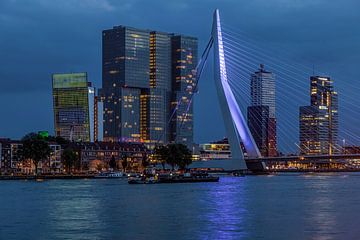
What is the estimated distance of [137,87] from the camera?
170 meters

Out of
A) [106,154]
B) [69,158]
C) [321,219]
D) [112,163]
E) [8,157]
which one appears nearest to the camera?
[321,219]

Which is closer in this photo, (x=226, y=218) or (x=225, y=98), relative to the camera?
(x=226, y=218)

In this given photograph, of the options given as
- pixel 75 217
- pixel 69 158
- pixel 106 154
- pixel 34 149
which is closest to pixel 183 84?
pixel 106 154

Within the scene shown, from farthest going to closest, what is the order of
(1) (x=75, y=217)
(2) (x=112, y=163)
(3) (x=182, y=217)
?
(2) (x=112, y=163), (1) (x=75, y=217), (3) (x=182, y=217)

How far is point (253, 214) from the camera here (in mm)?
33156

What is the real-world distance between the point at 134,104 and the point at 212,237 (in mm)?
143613

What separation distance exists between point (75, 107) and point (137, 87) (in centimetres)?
1491

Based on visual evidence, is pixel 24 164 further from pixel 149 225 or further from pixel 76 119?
pixel 149 225

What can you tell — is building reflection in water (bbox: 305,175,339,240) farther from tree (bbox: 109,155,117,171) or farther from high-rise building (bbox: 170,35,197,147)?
high-rise building (bbox: 170,35,197,147)

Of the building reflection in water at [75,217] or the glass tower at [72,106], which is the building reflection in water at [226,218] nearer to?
the building reflection in water at [75,217]

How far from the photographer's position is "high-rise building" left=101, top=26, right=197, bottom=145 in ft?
552

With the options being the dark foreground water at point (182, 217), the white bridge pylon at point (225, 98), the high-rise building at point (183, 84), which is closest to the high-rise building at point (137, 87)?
the high-rise building at point (183, 84)

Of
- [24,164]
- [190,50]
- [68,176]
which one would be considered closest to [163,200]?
[68,176]

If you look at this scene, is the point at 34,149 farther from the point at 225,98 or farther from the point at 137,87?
the point at 137,87
